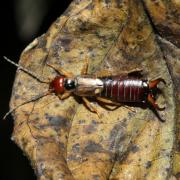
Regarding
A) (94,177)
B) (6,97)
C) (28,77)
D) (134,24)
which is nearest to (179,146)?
(94,177)

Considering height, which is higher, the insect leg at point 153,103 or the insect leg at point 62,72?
the insect leg at point 62,72

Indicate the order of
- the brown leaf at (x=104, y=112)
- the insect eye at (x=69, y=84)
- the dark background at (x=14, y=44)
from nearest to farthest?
the brown leaf at (x=104, y=112)
the insect eye at (x=69, y=84)
the dark background at (x=14, y=44)

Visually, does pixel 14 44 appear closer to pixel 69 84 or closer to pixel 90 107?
pixel 69 84

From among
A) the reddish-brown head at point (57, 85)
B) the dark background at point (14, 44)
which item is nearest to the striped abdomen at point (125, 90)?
the reddish-brown head at point (57, 85)

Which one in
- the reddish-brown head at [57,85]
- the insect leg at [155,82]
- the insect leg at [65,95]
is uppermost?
the reddish-brown head at [57,85]

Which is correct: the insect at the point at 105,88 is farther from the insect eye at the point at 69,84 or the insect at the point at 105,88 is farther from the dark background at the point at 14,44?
the dark background at the point at 14,44

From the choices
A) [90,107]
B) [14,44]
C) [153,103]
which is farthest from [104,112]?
[14,44]

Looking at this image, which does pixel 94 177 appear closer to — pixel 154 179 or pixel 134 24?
pixel 154 179
